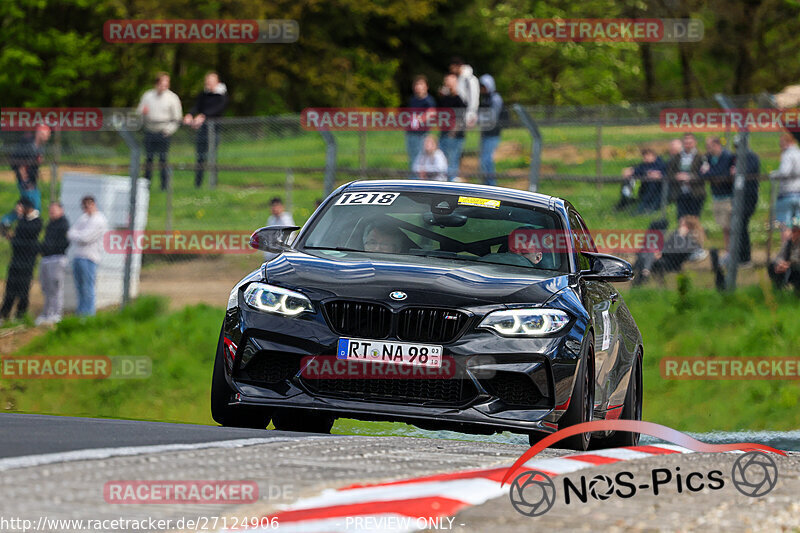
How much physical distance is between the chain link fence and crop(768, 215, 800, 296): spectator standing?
20.1 inches

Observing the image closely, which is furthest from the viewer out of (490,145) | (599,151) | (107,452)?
(599,151)

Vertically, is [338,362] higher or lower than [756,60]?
lower

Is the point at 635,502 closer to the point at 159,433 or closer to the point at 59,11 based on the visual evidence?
the point at 159,433

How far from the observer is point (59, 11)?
5325 cm

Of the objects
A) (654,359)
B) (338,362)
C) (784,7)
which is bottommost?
(654,359)

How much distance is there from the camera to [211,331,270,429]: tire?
25.9 ft

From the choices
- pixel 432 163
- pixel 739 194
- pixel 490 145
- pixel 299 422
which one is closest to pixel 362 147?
pixel 490 145

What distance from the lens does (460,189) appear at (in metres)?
9.30

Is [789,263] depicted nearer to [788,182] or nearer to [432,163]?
[788,182]

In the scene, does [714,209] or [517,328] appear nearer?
[517,328]

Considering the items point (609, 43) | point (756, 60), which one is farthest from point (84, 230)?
point (756, 60)

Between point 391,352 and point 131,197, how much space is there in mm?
11662

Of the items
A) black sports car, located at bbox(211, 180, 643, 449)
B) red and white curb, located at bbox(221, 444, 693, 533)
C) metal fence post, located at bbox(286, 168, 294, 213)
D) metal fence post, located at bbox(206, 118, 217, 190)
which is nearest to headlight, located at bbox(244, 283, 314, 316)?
black sports car, located at bbox(211, 180, 643, 449)

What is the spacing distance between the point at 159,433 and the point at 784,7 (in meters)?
48.5
